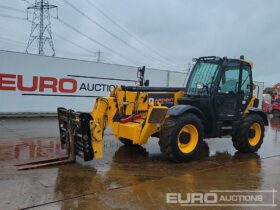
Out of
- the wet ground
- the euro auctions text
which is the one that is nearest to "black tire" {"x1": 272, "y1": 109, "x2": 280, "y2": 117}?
the wet ground

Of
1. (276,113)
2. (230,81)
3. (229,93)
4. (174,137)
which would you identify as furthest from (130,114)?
(276,113)

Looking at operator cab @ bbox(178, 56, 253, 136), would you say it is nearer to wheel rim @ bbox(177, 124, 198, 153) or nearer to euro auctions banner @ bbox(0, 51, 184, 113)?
wheel rim @ bbox(177, 124, 198, 153)

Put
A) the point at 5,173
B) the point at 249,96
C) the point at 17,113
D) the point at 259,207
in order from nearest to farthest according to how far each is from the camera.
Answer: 1. the point at 259,207
2. the point at 5,173
3. the point at 249,96
4. the point at 17,113

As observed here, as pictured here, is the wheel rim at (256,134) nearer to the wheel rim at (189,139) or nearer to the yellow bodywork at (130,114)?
the wheel rim at (189,139)

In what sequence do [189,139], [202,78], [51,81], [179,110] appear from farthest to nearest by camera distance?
[51,81]
[202,78]
[189,139]
[179,110]

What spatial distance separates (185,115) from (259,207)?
301cm

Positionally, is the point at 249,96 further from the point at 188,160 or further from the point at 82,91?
the point at 82,91

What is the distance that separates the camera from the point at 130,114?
858 centimetres

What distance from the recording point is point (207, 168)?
7.62 metres

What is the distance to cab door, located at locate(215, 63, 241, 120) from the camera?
29.2ft

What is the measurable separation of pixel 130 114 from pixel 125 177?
227cm

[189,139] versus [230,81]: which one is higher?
[230,81]

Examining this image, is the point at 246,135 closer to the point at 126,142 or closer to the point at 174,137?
the point at 174,137

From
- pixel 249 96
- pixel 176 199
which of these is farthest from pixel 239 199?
pixel 249 96
